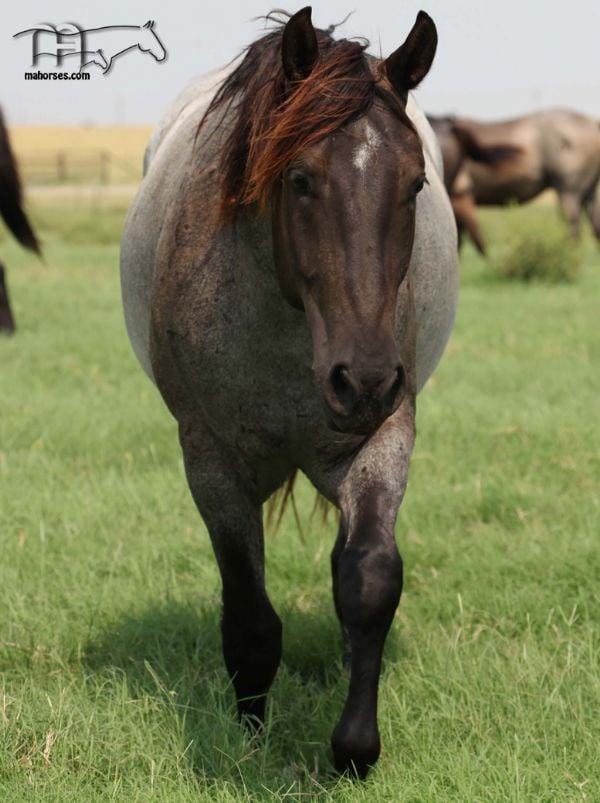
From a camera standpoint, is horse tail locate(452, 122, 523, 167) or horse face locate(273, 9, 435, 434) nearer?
horse face locate(273, 9, 435, 434)

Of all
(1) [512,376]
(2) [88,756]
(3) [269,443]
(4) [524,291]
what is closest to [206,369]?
(3) [269,443]

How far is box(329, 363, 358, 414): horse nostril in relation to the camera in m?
2.34

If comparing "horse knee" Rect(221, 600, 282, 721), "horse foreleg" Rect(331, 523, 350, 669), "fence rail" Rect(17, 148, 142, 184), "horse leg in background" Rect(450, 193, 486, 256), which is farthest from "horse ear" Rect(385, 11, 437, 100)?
"fence rail" Rect(17, 148, 142, 184)

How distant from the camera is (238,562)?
10.3 feet

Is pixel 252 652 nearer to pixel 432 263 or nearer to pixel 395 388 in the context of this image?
pixel 395 388

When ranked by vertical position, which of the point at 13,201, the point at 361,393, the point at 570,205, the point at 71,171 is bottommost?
the point at 71,171

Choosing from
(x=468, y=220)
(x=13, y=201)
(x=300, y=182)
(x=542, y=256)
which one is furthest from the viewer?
(x=468, y=220)

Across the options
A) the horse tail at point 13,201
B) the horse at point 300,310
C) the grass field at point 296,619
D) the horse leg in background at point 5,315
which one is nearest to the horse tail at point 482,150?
the horse tail at point 13,201

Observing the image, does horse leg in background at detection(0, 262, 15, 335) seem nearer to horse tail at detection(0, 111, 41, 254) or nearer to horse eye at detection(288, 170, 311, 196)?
horse tail at detection(0, 111, 41, 254)

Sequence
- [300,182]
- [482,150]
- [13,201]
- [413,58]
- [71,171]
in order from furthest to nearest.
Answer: [71,171] → [482,150] → [13,201] → [413,58] → [300,182]

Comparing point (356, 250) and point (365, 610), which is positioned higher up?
point (356, 250)

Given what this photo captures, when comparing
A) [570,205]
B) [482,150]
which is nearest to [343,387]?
[482,150]

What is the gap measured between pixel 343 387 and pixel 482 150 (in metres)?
15.4

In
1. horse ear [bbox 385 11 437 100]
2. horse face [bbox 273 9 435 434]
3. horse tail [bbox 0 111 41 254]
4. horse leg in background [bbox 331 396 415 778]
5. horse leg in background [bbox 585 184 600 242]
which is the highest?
horse ear [bbox 385 11 437 100]
